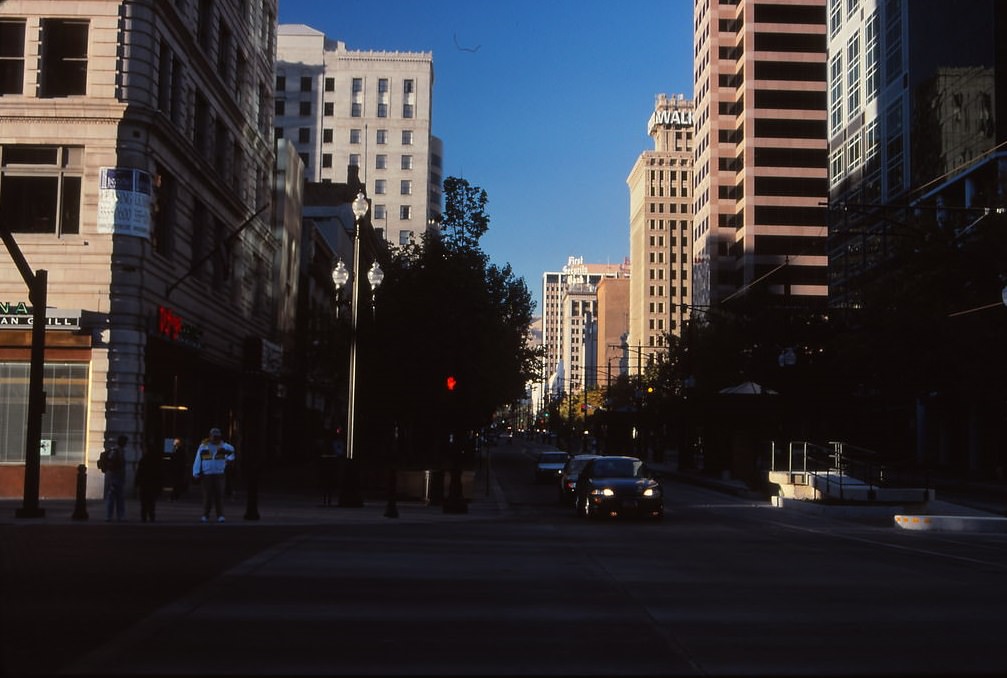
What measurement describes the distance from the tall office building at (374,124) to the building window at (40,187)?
8996 cm

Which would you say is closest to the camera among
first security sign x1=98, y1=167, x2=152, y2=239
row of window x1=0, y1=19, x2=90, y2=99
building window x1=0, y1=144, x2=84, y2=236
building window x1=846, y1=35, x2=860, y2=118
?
first security sign x1=98, y1=167, x2=152, y2=239

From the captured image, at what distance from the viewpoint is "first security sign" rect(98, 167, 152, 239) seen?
101 ft

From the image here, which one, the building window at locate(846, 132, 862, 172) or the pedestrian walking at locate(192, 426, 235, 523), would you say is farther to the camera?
the building window at locate(846, 132, 862, 172)

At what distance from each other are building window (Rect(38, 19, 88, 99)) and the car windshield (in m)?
16.7

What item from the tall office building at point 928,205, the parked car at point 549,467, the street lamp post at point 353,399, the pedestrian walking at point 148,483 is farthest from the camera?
the parked car at point 549,467

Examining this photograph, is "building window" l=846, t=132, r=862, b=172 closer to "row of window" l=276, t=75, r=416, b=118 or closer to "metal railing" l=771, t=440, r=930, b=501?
"metal railing" l=771, t=440, r=930, b=501

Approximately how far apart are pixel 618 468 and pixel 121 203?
46.8 feet

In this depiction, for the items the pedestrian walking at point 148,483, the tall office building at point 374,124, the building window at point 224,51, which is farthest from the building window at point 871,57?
the pedestrian walking at point 148,483

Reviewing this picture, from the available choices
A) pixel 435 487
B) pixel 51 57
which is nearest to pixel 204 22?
pixel 51 57

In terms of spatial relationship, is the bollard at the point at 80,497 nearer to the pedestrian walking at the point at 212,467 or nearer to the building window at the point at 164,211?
the pedestrian walking at the point at 212,467

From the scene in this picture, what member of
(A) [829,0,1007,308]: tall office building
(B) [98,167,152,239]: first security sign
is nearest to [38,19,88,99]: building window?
(B) [98,167,152,239]: first security sign

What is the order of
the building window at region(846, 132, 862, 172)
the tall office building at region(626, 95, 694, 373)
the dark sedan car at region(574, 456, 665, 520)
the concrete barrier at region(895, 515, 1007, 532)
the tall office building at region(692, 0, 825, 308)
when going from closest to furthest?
the concrete barrier at region(895, 515, 1007, 532)
the dark sedan car at region(574, 456, 665, 520)
the building window at region(846, 132, 862, 172)
the tall office building at region(692, 0, 825, 308)
the tall office building at region(626, 95, 694, 373)

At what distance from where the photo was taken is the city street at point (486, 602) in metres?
8.77

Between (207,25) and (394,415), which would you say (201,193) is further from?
(394,415)
